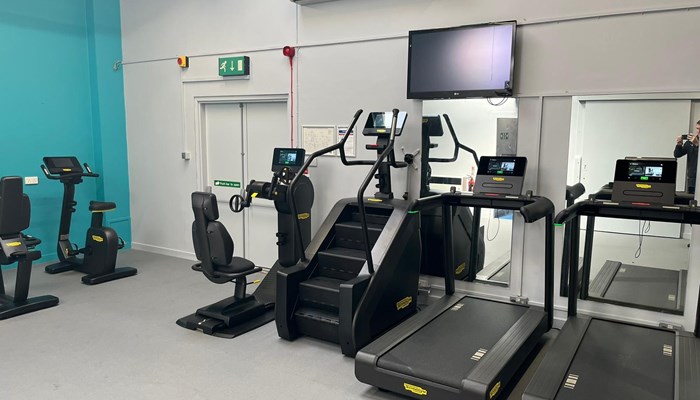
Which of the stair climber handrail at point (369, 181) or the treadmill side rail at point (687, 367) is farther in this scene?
the stair climber handrail at point (369, 181)

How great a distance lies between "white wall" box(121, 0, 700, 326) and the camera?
4.13m

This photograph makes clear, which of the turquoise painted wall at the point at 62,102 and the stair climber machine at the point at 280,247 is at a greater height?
the turquoise painted wall at the point at 62,102

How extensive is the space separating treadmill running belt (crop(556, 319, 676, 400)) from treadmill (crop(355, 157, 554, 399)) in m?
0.41

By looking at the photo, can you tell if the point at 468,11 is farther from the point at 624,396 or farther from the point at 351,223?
the point at 624,396

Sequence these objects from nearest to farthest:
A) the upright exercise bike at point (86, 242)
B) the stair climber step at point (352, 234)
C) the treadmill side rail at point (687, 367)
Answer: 1. the treadmill side rail at point (687, 367)
2. the stair climber step at point (352, 234)
3. the upright exercise bike at point (86, 242)

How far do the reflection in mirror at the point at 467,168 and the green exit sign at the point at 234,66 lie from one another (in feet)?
8.02

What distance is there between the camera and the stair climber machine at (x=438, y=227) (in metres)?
5.19

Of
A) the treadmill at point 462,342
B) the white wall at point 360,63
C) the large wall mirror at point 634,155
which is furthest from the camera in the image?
the large wall mirror at point 634,155

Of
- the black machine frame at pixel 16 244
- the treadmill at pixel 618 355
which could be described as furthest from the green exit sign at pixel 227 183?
the treadmill at pixel 618 355

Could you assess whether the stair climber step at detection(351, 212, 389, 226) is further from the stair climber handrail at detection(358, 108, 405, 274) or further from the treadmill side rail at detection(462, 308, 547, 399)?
the treadmill side rail at detection(462, 308, 547, 399)

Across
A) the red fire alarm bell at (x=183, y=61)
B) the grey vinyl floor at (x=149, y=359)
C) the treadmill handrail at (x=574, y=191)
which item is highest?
the red fire alarm bell at (x=183, y=61)

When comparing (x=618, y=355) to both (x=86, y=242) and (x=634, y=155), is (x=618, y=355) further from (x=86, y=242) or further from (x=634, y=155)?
(x=86, y=242)

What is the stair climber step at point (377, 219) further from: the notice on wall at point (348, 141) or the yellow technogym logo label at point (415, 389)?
the yellow technogym logo label at point (415, 389)

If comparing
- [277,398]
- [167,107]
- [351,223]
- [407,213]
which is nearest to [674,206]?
[407,213]
